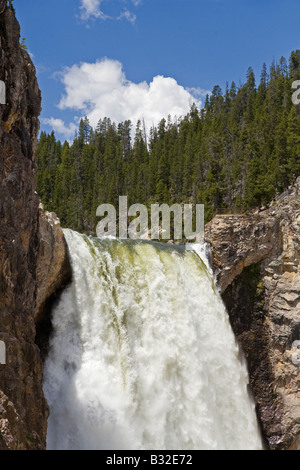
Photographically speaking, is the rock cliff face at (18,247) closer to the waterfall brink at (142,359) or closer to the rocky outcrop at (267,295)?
the waterfall brink at (142,359)

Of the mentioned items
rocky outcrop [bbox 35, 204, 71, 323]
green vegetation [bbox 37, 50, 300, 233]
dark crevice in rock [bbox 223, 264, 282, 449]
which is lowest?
dark crevice in rock [bbox 223, 264, 282, 449]

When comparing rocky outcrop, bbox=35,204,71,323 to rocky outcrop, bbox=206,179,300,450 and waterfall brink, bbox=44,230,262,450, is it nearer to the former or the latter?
waterfall brink, bbox=44,230,262,450

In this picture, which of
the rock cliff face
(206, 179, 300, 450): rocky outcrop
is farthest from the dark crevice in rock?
the rock cliff face

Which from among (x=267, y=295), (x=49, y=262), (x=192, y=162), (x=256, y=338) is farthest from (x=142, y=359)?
(x=192, y=162)

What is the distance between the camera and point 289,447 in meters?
24.6

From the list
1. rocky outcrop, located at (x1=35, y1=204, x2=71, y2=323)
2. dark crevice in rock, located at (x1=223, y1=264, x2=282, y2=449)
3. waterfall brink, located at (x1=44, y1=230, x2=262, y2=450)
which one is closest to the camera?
waterfall brink, located at (x1=44, y1=230, x2=262, y2=450)

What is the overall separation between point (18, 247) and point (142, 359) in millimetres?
9407

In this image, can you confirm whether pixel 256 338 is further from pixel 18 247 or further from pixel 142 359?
pixel 18 247

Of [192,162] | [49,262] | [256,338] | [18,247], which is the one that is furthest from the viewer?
[192,162]

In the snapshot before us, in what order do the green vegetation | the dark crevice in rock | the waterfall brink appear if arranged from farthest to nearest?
the green vegetation, the dark crevice in rock, the waterfall brink

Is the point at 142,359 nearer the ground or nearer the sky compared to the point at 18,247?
nearer the ground

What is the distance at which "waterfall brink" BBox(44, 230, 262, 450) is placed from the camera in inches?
719

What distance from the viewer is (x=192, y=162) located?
2965 inches

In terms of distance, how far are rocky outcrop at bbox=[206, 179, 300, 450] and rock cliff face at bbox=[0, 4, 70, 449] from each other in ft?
45.8
